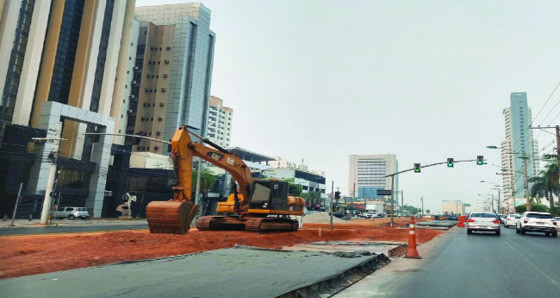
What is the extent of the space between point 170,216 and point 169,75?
8777 cm

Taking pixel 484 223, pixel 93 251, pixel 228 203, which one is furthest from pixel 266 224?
pixel 484 223

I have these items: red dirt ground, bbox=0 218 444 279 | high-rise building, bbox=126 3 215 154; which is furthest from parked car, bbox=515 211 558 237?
high-rise building, bbox=126 3 215 154

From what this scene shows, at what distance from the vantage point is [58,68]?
57.6 meters

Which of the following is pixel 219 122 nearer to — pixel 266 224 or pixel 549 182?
pixel 549 182

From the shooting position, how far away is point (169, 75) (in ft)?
316

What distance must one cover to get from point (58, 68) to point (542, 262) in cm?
6505

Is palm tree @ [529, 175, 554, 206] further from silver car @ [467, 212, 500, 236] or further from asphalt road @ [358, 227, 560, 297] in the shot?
asphalt road @ [358, 227, 560, 297]

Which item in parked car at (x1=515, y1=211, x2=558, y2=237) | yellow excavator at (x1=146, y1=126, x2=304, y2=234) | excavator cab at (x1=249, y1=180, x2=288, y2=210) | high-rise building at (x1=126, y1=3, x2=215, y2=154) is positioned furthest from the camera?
high-rise building at (x1=126, y1=3, x2=215, y2=154)

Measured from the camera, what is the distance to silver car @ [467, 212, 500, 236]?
23898 mm

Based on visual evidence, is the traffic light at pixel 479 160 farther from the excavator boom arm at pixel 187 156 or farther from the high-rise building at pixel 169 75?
the high-rise building at pixel 169 75

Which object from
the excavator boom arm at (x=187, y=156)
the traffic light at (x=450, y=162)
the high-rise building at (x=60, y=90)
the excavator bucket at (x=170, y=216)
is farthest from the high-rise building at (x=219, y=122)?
the excavator bucket at (x=170, y=216)

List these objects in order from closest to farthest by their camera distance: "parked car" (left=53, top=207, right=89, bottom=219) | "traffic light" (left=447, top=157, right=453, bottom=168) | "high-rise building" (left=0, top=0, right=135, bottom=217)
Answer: "traffic light" (left=447, top=157, right=453, bottom=168) → "high-rise building" (left=0, top=0, right=135, bottom=217) → "parked car" (left=53, top=207, right=89, bottom=219)

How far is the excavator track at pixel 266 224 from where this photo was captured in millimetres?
18973

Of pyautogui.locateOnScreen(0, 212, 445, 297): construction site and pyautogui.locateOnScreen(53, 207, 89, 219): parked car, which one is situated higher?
pyautogui.locateOnScreen(0, 212, 445, 297): construction site
